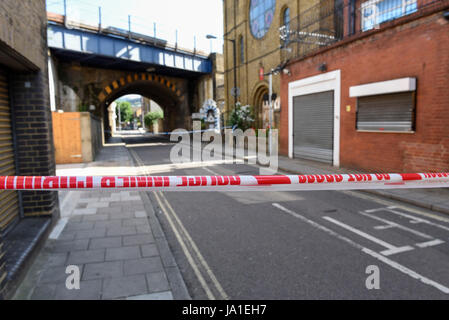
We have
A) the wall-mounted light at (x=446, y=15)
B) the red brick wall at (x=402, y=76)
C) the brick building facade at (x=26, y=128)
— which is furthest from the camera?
the red brick wall at (x=402, y=76)

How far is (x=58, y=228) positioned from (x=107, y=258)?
169 cm

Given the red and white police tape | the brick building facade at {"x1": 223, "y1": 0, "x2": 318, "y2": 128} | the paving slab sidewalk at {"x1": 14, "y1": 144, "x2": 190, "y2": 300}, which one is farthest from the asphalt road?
the brick building facade at {"x1": 223, "y1": 0, "x2": 318, "y2": 128}

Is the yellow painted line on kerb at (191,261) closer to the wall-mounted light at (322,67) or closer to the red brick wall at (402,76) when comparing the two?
the red brick wall at (402,76)

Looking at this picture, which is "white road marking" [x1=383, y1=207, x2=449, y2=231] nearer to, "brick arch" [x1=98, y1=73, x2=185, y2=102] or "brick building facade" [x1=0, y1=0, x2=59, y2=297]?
"brick building facade" [x1=0, y1=0, x2=59, y2=297]

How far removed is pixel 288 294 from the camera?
3.28 metres

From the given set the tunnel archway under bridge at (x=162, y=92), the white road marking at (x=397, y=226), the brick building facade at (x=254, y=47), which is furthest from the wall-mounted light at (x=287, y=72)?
the tunnel archway under bridge at (x=162, y=92)

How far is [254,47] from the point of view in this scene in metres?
23.8

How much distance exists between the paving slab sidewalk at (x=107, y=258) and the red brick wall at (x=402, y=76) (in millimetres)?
7305

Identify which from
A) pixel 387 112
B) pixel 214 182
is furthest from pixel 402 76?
pixel 214 182

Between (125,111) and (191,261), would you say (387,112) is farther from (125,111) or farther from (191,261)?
(125,111)

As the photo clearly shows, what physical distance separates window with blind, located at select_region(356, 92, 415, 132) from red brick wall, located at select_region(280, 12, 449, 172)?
194 mm

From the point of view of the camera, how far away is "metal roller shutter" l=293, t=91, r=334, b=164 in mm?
12367

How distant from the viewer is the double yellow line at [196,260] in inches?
133
